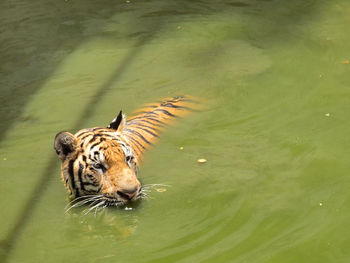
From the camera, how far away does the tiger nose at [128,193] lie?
163 inches

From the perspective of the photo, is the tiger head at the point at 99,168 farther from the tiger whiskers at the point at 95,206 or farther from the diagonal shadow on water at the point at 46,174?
the diagonal shadow on water at the point at 46,174

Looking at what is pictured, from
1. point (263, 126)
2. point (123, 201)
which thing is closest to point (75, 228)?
point (123, 201)

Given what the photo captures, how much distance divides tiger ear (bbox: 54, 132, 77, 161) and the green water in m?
0.40

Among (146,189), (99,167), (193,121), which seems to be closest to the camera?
(99,167)

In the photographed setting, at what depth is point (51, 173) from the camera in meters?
4.90

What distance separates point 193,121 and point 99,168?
1466 millimetres

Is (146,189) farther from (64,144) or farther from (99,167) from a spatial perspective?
(64,144)

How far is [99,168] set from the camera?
4.28 meters

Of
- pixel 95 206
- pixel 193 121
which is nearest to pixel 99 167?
pixel 95 206

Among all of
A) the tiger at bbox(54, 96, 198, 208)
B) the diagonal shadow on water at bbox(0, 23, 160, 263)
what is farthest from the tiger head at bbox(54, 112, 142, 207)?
the diagonal shadow on water at bbox(0, 23, 160, 263)

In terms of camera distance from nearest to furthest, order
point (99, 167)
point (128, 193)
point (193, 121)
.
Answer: point (128, 193) < point (99, 167) < point (193, 121)

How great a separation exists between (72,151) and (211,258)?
1239 mm

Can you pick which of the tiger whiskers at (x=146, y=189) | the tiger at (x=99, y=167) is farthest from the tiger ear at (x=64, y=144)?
the tiger whiskers at (x=146, y=189)

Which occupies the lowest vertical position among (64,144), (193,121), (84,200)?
(193,121)
